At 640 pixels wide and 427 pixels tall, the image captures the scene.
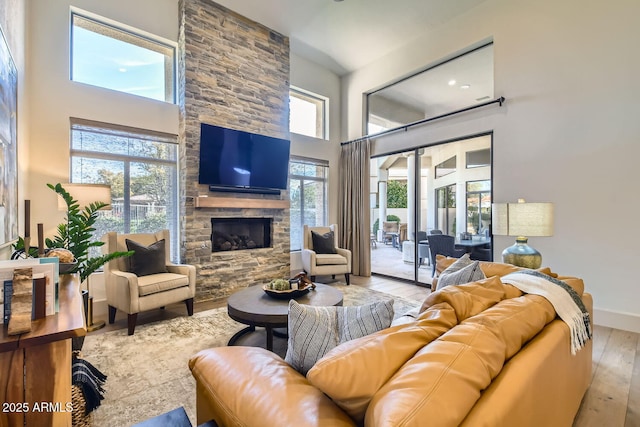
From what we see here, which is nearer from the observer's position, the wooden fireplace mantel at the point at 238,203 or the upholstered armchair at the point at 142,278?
the upholstered armchair at the point at 142,278

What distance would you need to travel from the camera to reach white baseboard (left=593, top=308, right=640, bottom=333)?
2951mm

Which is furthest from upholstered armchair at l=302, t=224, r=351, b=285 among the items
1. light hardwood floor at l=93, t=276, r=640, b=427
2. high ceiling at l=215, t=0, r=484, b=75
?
high ceiling at l=215, t=0, r=484, b=75

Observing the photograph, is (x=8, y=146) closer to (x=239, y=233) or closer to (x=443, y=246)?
(x=239, y=233)

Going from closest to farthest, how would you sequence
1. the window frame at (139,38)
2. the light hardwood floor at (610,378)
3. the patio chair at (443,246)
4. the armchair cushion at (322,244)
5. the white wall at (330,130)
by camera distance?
1. the light hardwood floor at (610,378)
2. the window frame at (139,38)
3. the patio chair at (443,246)
4. the armchair cushion at (322,244)
5. the white wall at (330,130)

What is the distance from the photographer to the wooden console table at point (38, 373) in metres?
0.89

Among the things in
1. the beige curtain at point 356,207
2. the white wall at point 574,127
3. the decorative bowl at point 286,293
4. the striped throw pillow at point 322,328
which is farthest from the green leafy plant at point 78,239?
the white wall at point 574,127

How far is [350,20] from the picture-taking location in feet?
14.5

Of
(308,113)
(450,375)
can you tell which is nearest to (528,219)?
(450,375)

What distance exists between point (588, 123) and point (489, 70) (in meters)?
1.46

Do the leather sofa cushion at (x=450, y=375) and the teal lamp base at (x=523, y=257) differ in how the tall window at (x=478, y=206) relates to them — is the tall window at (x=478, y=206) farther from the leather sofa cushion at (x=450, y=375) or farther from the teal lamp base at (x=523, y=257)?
the leather sofa cushion at (x=450, y=375)

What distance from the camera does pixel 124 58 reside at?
3832 mm

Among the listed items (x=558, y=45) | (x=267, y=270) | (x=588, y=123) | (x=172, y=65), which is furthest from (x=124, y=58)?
(x=588, y=123)

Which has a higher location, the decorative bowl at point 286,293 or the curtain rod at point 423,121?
the curtain rod at point 423,121

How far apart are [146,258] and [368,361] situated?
3138 mm
